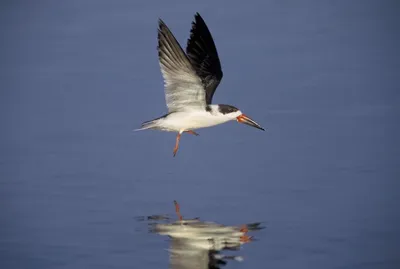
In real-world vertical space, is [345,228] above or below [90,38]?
below

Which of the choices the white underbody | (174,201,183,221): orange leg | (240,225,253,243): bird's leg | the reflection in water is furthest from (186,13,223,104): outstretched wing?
(240,225,253,243): bird's leg

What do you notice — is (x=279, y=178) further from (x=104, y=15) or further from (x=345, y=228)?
(x=104, y=15)

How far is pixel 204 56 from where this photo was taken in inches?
414

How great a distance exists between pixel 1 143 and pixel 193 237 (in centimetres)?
310

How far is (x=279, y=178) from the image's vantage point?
374 inches

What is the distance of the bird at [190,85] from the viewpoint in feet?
32.2

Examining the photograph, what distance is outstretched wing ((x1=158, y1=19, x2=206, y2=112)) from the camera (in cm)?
975

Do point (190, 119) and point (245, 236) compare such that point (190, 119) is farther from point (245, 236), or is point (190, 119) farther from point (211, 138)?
point (245, 236)

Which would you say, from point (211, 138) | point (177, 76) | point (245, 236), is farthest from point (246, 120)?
point (245, 236)

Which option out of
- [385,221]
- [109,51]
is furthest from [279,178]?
[109,51]

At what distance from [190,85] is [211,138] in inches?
38.6

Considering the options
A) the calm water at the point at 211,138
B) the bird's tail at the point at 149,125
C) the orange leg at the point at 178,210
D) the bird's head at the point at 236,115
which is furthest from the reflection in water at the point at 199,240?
the bird's head at the point at 236,115

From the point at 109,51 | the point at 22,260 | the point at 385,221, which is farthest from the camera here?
the point at 109,51

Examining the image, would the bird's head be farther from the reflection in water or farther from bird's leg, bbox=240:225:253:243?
bird's leg, bbox=240:225:253:243
